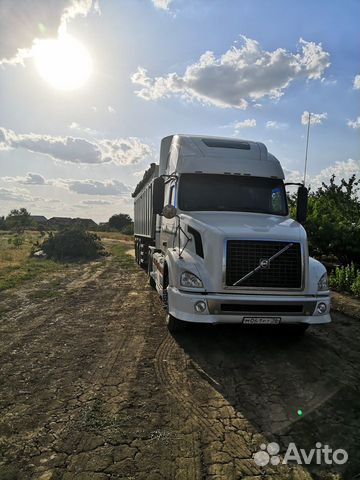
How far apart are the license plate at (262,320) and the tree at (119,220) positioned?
86.8 meters

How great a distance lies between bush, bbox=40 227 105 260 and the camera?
23.3 meters

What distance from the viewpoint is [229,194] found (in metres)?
7.01

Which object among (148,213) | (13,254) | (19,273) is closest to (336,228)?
(148,213)

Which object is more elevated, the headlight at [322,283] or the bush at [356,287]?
the headlight at [322,283]

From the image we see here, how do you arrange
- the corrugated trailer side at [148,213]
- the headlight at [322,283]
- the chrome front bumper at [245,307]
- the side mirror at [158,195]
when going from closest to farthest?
the chrome front bumper at [245,307] → the headlight at [322,283] → the side mirror at [158,195] → the corrugated trailer side at [148,213]

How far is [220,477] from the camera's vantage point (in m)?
2.92

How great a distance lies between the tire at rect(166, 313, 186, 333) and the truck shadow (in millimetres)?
186

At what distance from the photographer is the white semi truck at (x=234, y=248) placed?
18.1 feet

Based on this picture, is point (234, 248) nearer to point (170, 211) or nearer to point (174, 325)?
point (170, 211)

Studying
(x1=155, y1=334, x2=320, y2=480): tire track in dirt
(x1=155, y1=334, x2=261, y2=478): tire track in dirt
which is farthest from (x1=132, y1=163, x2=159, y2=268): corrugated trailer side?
(x1=155, y1=334, x2=320, y2=480): tire track in dirt

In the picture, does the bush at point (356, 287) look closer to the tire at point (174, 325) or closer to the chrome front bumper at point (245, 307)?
the chrome front bumper at point (245, 307)

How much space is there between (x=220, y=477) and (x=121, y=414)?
1276 millimetres

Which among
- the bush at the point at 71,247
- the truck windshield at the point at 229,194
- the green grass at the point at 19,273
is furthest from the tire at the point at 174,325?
the bush at the point at 71,247

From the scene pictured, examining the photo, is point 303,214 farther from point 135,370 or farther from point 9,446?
point 9,446
